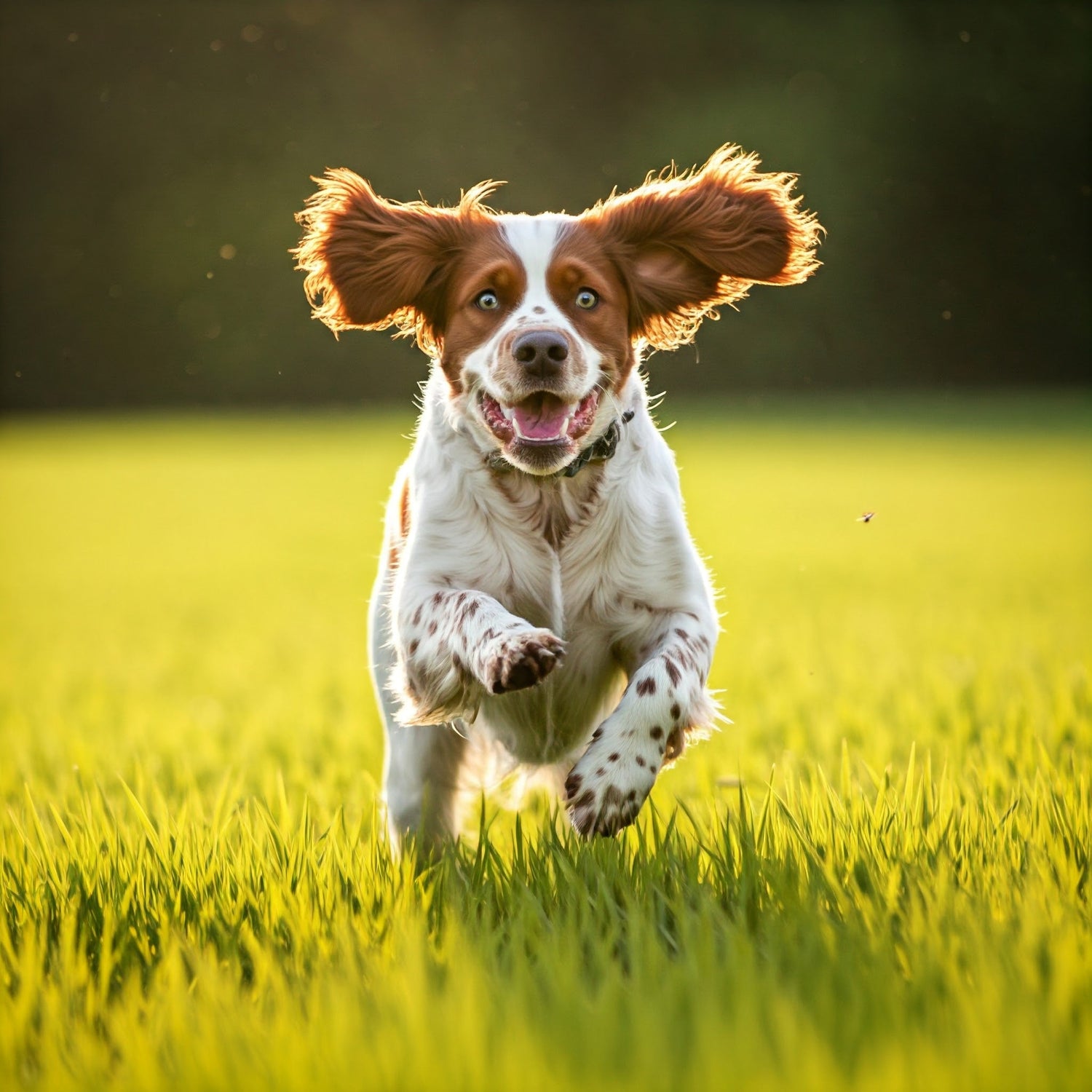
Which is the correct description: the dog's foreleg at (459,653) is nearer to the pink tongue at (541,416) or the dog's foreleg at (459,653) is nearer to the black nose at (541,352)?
the pink tongue at (541,416)

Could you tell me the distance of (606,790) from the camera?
8.04 feet

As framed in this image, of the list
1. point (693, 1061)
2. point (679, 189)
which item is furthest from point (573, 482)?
point (693, 1061)

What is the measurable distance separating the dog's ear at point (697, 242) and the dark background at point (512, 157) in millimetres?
17014

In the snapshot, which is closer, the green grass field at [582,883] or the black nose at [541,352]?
the green grass field at [582,883]

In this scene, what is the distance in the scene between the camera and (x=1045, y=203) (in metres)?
20.7

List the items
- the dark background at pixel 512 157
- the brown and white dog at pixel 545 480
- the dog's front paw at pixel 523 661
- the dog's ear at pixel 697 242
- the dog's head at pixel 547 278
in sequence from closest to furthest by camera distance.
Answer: the dog's front paw at pixel 523 661 → the brown and white dog at pixel 545 480 → the dog's head at pixel 547 278 → the dog's ear at pixel 697 242 → the dark background at pixel 512 157

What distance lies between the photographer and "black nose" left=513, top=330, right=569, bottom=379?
266cm

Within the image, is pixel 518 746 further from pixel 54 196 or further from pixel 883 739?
pixel 54 196

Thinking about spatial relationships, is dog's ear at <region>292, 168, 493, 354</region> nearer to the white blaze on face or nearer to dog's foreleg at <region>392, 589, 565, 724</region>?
the white blaze on face

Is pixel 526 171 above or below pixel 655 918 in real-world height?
above

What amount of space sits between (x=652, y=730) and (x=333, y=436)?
623 inches

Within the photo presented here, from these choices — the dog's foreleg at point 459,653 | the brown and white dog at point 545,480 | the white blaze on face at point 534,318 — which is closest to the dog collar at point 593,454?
the brown and white dog at point 545,480

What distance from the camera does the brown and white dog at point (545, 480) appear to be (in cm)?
265

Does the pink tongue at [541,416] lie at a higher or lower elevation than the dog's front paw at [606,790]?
higher
